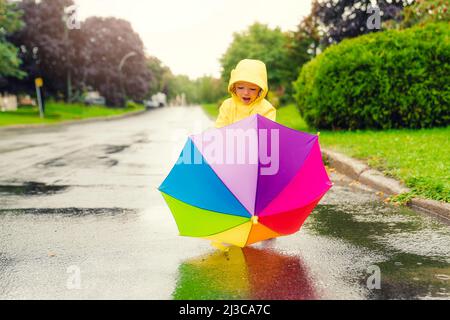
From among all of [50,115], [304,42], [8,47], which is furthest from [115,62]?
[304,42]

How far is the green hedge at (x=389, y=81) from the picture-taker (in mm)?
13625

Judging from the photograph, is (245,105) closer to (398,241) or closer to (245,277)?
(245,277)

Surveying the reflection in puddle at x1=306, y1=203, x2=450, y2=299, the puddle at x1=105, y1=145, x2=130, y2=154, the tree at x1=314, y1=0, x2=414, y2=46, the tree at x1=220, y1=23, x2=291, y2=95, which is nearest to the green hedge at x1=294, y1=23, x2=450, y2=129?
the puddle at x1=105, y1=145, x2=130, y2=154

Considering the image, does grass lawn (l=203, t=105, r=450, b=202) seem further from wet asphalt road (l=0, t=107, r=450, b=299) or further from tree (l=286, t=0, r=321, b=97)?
tree (l=286, t=0, r=321, b=97)

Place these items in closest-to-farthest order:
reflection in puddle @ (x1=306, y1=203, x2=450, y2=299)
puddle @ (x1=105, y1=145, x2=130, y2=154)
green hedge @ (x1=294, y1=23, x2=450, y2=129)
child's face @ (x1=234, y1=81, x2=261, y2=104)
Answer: reflection in puddle @ (x1=306, y1=203, x2=450, y2=299), child's face @ (x1=234, y1=81, x2=261, y2=104), green hedge @ (x1=294, y1=23, x2=450, y2=129), puddle @ (x1=105, y1=145, x2=130, y2=154)

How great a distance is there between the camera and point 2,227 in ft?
18.1

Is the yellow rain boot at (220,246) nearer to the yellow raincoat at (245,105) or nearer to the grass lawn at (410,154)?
the yellow raincoat at (245,105)

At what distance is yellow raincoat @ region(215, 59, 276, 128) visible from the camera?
436 cm

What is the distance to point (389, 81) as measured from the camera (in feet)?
45.0

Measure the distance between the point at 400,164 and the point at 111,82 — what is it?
6062 cm

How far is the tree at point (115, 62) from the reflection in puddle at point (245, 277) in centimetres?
5769

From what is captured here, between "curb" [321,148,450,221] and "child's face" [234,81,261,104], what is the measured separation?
266 cm

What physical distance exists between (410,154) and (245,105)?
208 inches
